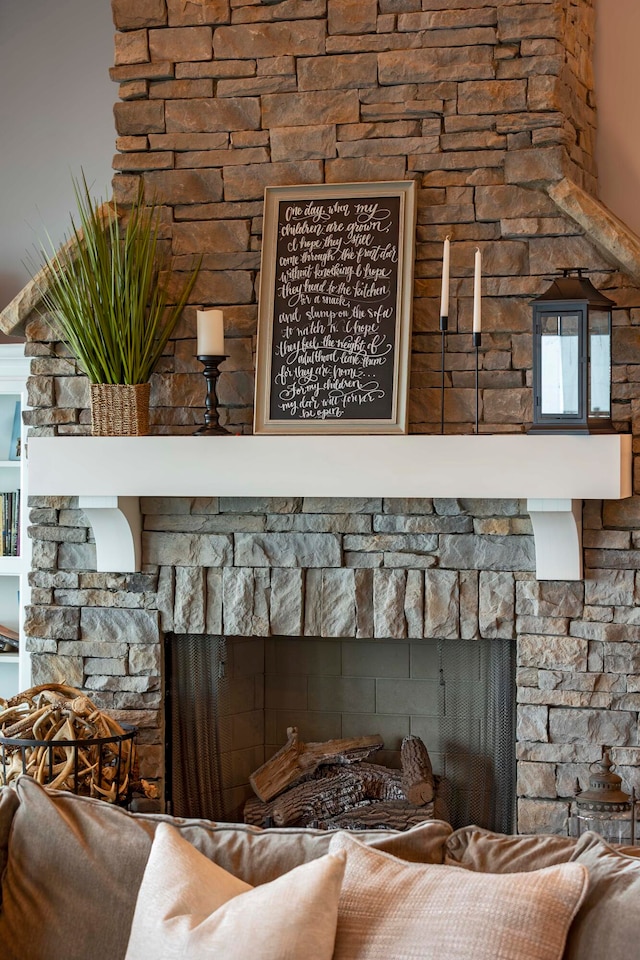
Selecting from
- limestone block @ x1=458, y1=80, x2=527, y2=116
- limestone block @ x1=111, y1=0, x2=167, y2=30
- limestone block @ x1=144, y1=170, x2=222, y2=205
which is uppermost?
limestone block @ x1=111, y1=0, x2=167, y2=30

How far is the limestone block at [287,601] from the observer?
323cm

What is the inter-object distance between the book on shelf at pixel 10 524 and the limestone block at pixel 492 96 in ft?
6.47

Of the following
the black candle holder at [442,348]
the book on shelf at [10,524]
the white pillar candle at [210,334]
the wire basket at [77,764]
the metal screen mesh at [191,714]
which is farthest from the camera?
the book on shelf at [10,524]

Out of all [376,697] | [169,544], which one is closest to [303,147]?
[169,544]

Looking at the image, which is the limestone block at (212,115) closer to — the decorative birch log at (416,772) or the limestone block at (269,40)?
the limestone block at (269,40)

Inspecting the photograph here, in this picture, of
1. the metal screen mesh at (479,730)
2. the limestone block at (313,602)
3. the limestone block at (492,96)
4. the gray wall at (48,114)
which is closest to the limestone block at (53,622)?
the limestone block at (313,602)

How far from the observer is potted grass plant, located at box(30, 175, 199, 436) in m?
3.15

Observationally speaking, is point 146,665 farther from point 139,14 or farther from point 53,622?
point 139,14

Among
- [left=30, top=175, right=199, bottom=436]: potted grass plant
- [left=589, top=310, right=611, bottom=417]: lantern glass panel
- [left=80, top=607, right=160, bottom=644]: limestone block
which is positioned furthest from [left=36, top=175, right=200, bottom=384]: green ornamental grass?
[left=589, top=310, right=611, bottom=417]: lantern glass panel

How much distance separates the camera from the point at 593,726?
303 cm

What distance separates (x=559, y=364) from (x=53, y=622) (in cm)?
167

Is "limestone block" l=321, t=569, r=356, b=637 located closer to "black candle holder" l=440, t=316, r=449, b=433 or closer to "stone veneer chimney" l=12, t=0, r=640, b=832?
"stone veneer chimney" l=12, t=0, r=640, b=832

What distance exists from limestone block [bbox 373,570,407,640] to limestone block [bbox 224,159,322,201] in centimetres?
114

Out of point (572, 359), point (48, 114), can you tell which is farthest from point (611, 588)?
point (48, 114)
